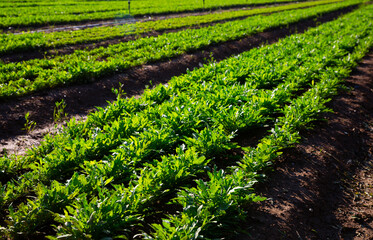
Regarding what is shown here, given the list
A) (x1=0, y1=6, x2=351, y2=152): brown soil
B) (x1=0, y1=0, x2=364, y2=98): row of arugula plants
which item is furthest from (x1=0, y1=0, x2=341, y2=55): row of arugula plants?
(x1=0, y1=6, x2=351, y2=152): brown soil

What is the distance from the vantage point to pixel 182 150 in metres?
3.97

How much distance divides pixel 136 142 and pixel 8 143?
3102 mm

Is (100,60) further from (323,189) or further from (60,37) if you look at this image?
(323,189)

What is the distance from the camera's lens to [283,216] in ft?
11.4

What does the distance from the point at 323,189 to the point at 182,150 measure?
2297 mm

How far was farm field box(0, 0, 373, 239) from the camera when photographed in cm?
313

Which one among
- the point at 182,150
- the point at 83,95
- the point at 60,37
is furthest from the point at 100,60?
the point at 182,150

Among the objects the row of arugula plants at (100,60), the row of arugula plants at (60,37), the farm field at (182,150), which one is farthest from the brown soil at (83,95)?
the row of arugula plants at (60,37)

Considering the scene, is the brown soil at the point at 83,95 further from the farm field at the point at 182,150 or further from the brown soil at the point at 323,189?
the brown soil at the point at 323,189

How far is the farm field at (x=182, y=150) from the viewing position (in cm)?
313

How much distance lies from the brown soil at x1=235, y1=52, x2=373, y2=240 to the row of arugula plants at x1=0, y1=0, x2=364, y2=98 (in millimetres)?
6431

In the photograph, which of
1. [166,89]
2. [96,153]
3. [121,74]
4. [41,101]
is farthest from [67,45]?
[96,153]

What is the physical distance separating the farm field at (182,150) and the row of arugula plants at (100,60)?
65 mm

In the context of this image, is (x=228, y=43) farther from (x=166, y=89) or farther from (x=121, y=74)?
(x=166, y=89)
